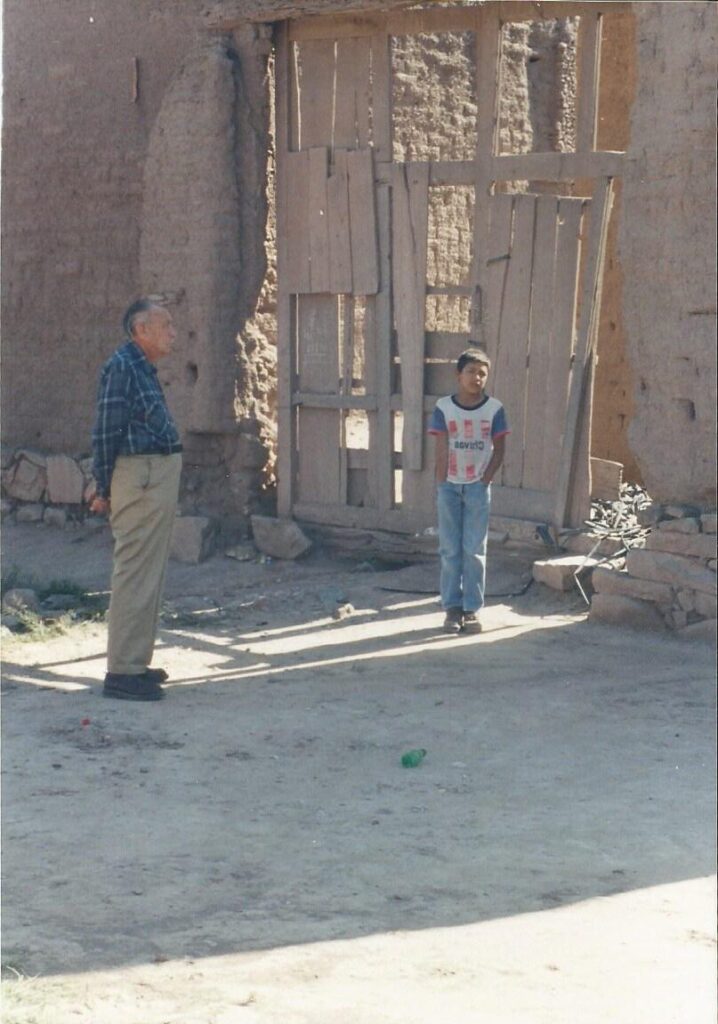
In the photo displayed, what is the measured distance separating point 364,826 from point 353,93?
5.23m

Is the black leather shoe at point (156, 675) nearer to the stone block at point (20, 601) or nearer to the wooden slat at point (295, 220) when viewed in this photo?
the stone block at point (20, 601)

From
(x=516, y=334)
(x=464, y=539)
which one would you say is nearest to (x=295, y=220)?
(x=516, y=334)

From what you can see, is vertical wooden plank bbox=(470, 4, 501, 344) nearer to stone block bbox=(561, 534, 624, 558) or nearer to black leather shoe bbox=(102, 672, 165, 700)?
stone block bbox=(561, 534, 624, 558)

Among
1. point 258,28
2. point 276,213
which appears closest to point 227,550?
point 276,213

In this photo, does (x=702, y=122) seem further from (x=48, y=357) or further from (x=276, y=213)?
A: (x=48, y=357)

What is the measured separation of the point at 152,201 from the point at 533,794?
16.5 feet

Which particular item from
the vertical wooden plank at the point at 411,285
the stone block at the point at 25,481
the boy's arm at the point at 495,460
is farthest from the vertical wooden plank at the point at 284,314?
the boy's arm at the point at 495,460

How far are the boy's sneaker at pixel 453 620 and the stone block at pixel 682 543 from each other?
0.95 meters

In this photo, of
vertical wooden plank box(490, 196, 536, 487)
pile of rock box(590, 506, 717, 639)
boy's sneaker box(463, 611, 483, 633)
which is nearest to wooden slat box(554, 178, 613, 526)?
vertical wooden plank box(490, 196, 536, 487)

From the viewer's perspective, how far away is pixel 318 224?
29.1ft

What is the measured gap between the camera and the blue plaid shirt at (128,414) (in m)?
5.68

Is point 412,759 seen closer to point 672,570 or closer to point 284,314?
point 672,570

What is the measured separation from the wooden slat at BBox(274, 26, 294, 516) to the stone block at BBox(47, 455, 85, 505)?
130cm

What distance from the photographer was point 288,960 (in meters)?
3.58
